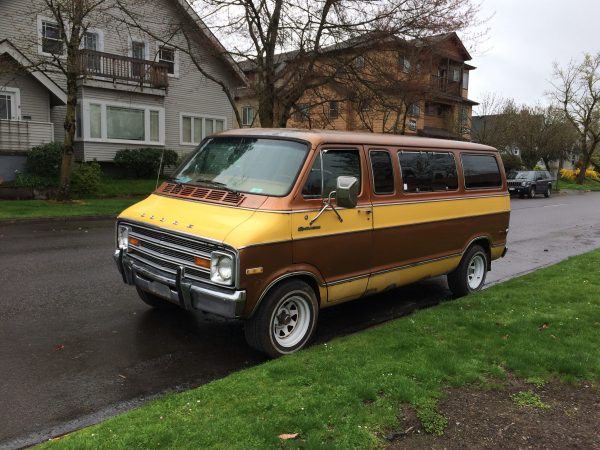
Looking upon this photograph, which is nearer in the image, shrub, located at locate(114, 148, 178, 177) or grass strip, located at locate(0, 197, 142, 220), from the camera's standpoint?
grass strip, located at locate(0, 197, 142, 220)

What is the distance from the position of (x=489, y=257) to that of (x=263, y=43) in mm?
12739

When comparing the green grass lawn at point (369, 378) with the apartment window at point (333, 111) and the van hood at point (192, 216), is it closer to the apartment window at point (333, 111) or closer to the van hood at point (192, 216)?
the van hood at point (192, 216)

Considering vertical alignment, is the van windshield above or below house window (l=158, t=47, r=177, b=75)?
below

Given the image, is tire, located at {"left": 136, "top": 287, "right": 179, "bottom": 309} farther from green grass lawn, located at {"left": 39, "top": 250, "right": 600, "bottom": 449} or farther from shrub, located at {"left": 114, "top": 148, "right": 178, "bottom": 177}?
shrub, located at {"left": 114, "top": 148, "right": 178, "bottom": 177}

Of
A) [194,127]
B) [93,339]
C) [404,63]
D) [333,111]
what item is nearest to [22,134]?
[194,127]

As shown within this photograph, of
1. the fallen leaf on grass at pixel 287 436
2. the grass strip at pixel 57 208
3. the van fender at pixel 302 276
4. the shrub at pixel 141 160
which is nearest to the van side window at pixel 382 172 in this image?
the van fender at pixel 302 276

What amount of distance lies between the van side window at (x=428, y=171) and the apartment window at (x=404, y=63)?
1391 cm

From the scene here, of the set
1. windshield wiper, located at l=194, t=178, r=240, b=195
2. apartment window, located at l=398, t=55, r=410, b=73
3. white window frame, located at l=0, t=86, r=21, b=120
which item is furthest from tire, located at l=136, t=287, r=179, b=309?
white window frame, located at l=0, t=86, r=21, b=120

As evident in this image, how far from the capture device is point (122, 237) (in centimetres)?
542

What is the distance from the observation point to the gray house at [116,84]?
64.5 ft

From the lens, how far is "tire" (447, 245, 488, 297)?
7215 millimetres

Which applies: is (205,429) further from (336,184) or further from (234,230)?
(336,184)

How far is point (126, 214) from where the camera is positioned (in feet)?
17.6

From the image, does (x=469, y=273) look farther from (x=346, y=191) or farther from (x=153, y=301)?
(x=153, y=301)
